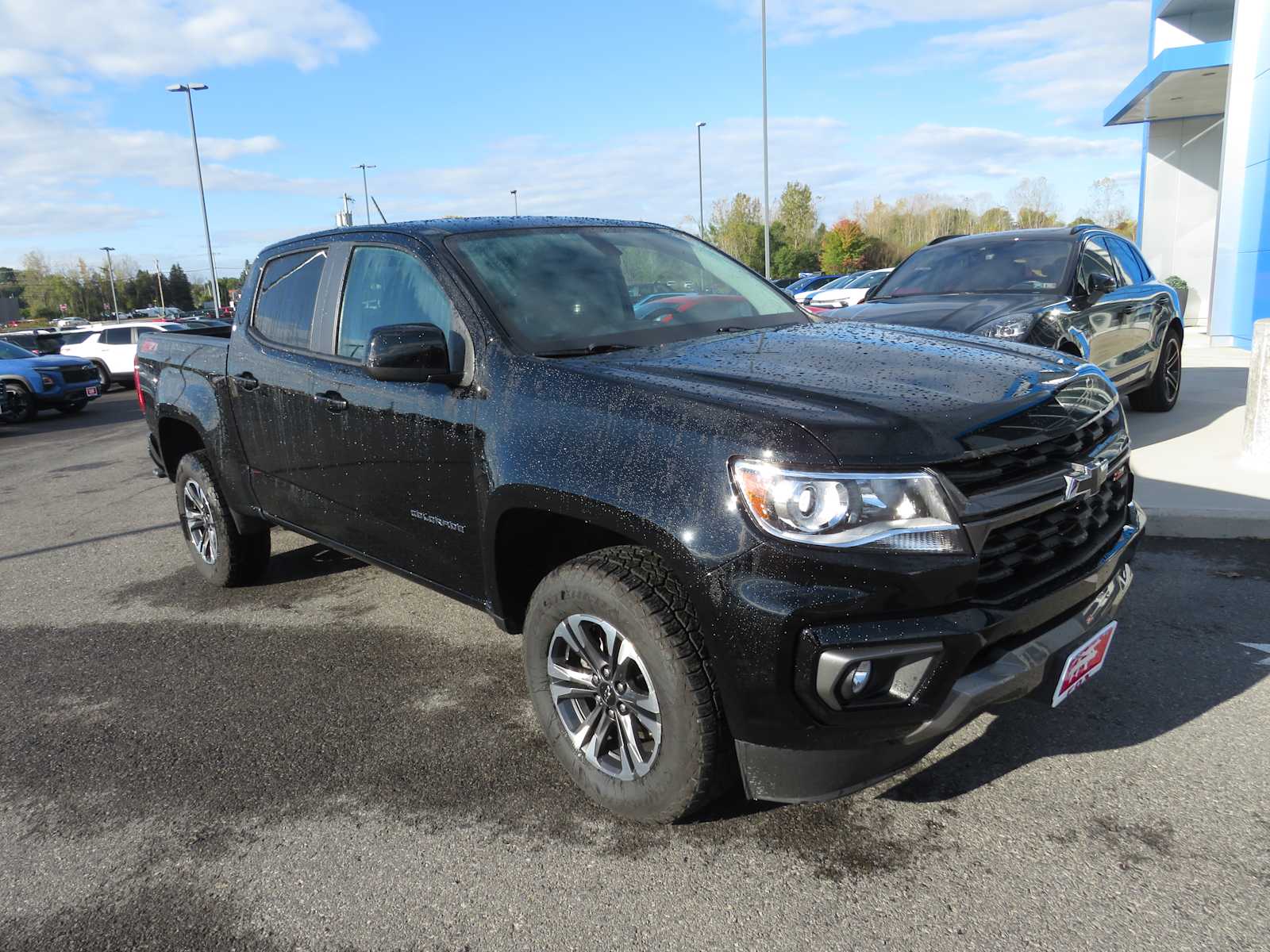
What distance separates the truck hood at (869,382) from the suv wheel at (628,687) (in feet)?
1.68

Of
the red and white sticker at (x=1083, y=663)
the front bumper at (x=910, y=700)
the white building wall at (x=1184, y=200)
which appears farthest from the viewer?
the white building wall at (x=1184, y=200)

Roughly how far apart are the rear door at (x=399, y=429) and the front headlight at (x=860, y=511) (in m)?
1.21

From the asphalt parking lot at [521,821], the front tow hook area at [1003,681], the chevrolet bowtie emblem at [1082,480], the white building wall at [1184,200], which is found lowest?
the asphalt parking lot at [521,821]

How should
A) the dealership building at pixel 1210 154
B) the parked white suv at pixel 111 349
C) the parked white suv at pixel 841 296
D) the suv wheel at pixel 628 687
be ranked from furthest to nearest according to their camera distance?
1. the parked white suv at pixel 111 349
2. the parked white suv at pixel 841 296
3. the dealership building at pixel 1210 154
4. the suv wheel at pixel 628 687

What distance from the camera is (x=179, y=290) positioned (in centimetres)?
10962

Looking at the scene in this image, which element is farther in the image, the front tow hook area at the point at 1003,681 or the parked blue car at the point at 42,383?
the parked blue car at the point at 42,383

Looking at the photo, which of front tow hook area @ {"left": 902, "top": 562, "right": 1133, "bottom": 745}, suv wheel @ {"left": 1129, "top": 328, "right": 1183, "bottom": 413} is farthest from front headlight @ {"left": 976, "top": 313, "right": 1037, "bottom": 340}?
front tow hook area @ {"left": 902, "top": 562, "right": 1133, "bottom": 745}

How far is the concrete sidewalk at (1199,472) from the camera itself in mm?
5293

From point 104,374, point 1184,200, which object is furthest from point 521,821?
point 1184,200

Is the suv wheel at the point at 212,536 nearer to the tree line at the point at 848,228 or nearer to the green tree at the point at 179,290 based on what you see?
the tree line at the point at 848,228

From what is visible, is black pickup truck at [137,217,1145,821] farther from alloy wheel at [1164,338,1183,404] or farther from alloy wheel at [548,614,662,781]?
alloy wheel at [1164,338,1183,404]

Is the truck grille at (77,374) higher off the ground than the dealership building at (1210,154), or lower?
lower

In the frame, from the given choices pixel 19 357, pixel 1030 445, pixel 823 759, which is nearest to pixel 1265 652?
pixel 1030 445

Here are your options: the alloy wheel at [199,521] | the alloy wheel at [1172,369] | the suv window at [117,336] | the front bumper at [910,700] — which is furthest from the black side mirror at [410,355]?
the suv window at [117,336]
